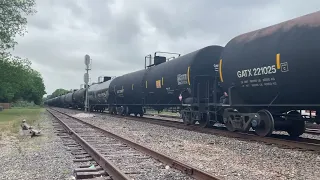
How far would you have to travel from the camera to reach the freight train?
8.59 metres

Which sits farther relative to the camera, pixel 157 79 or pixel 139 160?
pixel 157 79

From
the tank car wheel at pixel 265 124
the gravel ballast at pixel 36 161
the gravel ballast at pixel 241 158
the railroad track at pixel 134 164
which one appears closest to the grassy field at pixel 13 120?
the gravel ballast at pixel 36 161

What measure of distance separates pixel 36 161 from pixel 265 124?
6.57 m

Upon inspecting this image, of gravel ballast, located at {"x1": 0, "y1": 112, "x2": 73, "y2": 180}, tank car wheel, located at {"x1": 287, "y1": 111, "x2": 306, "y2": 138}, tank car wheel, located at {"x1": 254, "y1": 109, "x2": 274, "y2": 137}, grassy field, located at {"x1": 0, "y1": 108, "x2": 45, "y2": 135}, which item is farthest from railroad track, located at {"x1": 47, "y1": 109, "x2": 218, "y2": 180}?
grassy field, located at {"x1": 0, "y1": 108, "x2": 45, "y2": 135}

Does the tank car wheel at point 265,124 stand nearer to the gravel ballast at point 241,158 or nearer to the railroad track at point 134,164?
the gravel ballast at point 241,158

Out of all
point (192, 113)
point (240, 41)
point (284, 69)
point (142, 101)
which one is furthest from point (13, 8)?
point (284, 69)

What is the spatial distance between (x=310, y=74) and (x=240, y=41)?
313 cm

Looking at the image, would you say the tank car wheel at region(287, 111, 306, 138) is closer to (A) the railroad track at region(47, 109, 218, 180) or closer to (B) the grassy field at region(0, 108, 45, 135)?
(A) the railroad track at region(47, 109, 218, 180)

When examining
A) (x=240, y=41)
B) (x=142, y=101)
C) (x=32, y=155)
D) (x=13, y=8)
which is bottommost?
(x=32, y=155)

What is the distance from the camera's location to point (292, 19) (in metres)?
9.34

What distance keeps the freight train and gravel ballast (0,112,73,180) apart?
572 cm

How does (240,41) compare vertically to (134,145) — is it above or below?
above

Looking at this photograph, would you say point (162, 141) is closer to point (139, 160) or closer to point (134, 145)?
point (134, 145)

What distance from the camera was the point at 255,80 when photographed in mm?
10078
